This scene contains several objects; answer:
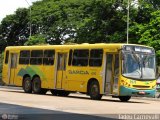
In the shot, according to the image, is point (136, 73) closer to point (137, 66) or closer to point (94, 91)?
point (137, 66)

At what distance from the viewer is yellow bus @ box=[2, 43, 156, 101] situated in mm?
27828

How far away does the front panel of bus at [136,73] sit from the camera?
27641mm

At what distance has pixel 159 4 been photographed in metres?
61.3

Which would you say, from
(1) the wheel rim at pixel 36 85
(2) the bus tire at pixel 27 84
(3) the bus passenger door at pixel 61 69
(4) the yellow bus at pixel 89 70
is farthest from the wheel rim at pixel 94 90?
(2) the bus tire at pixel 27 84

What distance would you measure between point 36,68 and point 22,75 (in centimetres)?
162

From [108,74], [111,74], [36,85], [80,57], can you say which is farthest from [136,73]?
[36,85]

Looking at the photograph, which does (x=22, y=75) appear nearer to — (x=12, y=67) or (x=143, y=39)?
(x=12, y=67)

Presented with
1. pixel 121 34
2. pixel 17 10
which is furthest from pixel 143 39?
pixel 17 10

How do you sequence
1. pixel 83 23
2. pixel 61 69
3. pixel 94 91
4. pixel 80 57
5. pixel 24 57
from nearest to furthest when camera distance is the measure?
pixel 94 91 → pixel 80 57 → pixel 61 69 → pixel 24 57 → pixel 83 23

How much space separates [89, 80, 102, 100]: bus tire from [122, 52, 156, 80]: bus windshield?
2006mm

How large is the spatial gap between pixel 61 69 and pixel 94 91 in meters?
3.55

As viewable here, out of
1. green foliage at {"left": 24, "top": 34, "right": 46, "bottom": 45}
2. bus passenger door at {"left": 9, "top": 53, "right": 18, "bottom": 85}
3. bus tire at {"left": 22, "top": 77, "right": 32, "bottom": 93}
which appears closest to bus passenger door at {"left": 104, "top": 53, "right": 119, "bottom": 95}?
bus tire at {"left": 22, "top": 77, "right": 32, "bottom": 93}

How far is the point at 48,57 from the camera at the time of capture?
3316 centimetres

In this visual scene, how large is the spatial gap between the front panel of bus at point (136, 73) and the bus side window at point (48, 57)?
6171mm
